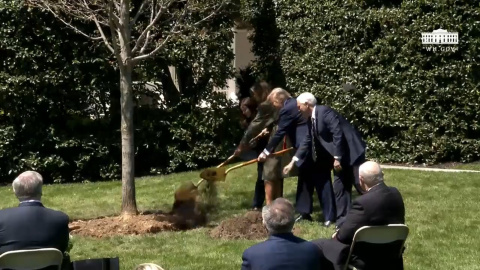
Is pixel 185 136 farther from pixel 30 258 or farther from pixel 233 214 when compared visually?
pixel 30 258

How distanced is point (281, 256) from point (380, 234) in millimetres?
1200

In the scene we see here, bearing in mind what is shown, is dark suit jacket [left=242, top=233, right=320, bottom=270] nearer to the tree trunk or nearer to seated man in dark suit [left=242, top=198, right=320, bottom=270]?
seated man in dark suit [left=242, top=198, right=320, bottom=270]

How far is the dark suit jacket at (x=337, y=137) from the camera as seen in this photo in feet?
31.4

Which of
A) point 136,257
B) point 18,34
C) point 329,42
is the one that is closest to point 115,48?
point 136,257

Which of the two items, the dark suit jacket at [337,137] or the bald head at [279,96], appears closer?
the dark suit jacket at [337,137]

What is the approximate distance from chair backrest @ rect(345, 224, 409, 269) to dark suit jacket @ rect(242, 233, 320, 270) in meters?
0.84

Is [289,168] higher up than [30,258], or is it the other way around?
[289,168]

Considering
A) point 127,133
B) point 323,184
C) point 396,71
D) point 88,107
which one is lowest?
point 323,184

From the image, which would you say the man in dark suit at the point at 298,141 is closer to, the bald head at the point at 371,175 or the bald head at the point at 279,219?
the bald head at the point at 371,175

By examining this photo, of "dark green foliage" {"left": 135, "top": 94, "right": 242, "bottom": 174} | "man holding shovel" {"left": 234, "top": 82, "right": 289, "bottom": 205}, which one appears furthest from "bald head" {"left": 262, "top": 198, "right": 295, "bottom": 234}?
"dark green foliage" {"left": 135, "top": 94, "right": 242, "bottom": 174}

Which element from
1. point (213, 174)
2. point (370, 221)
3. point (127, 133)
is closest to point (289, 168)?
point (213, 174)

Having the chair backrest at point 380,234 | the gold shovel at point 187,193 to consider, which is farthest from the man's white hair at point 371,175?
the gold shovel at point 187,193

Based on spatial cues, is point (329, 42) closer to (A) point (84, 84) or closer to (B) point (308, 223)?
(A) point (84, 84)

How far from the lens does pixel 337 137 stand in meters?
9.56
